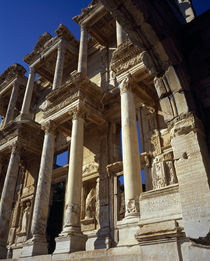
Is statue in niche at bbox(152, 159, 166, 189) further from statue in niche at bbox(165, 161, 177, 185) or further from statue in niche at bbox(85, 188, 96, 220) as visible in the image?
statue in niche at bbox(85, 188, 96, 220)

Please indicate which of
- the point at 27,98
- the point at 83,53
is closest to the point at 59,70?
the point at 83,53

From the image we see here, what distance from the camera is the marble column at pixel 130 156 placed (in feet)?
26.8

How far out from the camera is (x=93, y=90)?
43.2ft

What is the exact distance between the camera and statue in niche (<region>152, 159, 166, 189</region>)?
993 cm

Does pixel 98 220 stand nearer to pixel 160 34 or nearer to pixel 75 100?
pixel 75 100

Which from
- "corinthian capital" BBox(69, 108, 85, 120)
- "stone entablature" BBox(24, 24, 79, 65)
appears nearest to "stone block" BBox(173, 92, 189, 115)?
"corinthian capital" BBox(69, 108, 85, 120)

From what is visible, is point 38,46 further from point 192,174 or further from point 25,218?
point 192,174

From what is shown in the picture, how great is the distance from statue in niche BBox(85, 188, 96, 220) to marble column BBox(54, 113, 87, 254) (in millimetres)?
1997

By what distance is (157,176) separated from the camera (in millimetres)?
10312

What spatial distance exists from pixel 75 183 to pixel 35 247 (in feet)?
10.4

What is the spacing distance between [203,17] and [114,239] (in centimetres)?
924

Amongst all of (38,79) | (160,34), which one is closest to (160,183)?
(160,34)

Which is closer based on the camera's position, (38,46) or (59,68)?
(59,68)

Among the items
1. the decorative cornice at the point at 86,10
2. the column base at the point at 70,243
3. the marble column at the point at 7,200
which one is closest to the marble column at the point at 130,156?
the column base at the point at 70,243
